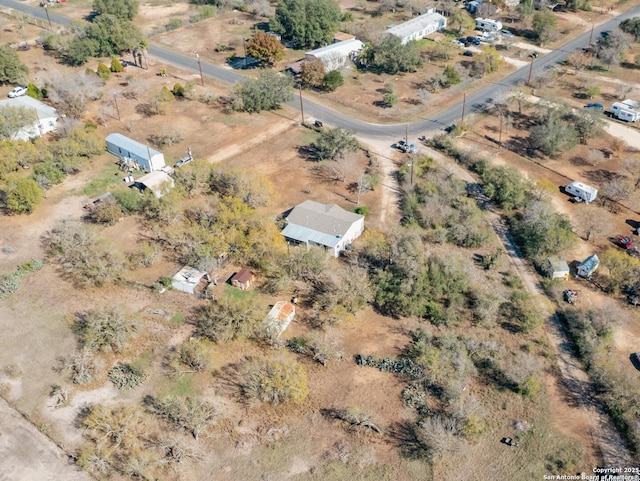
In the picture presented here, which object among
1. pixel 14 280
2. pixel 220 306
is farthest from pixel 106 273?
pixel 220 306

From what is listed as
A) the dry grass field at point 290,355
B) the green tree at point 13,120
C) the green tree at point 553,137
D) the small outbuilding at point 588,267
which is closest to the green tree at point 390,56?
the dry grass field at point 290,355

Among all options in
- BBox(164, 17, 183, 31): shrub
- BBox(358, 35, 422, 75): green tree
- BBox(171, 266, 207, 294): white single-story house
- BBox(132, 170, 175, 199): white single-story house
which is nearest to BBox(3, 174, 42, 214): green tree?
BBox(132, 170, 175, 199): white single-story house

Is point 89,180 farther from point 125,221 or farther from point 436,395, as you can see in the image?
point 436,395

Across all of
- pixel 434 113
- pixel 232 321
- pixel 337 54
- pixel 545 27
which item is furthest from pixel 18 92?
pixel 545 27

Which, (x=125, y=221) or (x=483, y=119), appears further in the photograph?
(x=483, y=119)

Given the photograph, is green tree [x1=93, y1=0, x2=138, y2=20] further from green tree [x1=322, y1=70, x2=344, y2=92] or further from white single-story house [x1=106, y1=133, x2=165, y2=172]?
white single-story house [x1=106, y1=133, x2=165, y2=172]

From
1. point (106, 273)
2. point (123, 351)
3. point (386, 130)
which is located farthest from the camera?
point (386, 130)

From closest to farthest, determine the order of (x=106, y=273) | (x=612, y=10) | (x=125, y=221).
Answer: (x=106, y=273), (x=125, y=221), (x=612, y=10)
